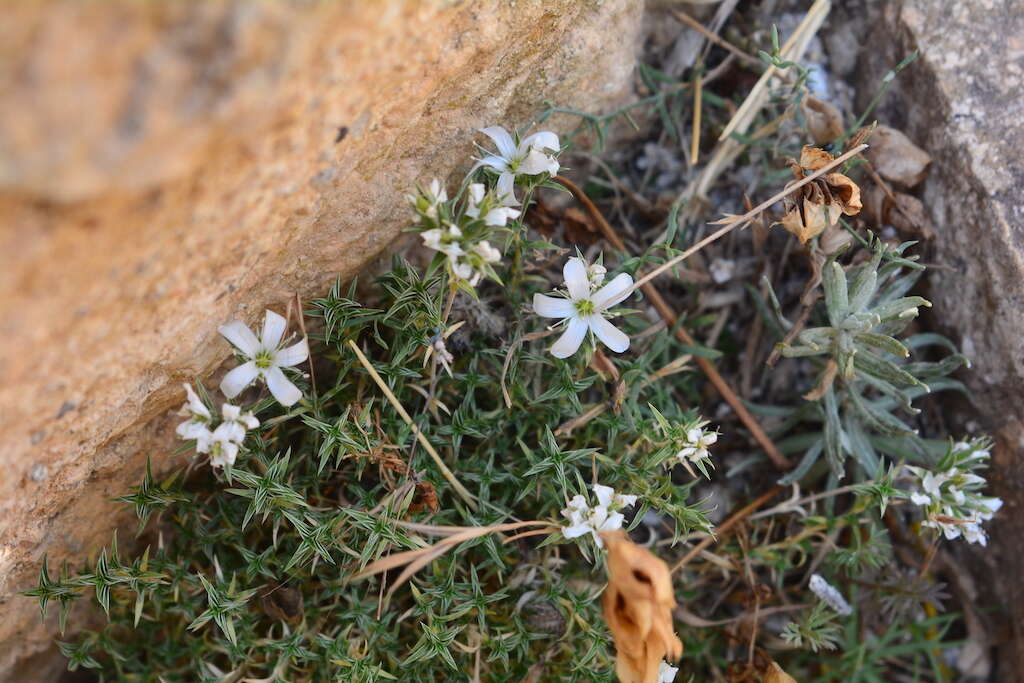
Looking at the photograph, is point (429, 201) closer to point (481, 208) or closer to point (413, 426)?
point (481, 208)

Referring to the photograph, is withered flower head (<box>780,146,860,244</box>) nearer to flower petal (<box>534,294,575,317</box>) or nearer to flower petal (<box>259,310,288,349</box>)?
flower petal (<box>534,294,575,317</box>)

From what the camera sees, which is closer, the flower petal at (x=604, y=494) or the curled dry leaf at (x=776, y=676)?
the flower petal at (x=604, y=494)

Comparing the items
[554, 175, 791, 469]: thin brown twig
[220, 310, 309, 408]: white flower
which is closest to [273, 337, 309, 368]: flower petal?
[220, 310, 309, 408]: white flower

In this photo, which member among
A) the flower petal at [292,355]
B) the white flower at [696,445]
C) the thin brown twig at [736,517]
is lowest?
the thin brown twig at [736,517]

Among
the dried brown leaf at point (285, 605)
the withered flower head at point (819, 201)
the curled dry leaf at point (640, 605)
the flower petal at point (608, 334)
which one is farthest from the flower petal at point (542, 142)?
the dried brown leaf at point (285, 605)

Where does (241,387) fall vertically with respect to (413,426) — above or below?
above

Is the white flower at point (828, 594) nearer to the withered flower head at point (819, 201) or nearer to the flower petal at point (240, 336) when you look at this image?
the withered flower head at point (819, 201)

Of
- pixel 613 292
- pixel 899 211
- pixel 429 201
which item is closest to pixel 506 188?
pixel 429 201
